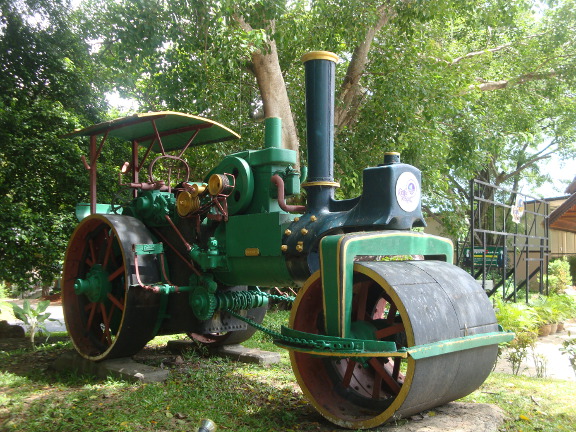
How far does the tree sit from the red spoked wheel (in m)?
5.73

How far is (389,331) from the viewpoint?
12.8ft

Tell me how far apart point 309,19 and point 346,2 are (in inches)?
67.5

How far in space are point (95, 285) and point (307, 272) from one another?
2.63 metres

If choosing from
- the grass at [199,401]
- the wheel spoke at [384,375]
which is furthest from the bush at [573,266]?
the wheel spoke at [384,375]

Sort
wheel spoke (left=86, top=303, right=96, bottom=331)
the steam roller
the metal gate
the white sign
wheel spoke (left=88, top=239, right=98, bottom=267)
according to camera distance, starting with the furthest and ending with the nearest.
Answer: the white sign
the metal gate
wheel spoke (left=88, top=239, right=98, bottom=267)
wheel spoke (left=86, top=303, right=96, bottom=331)
the steam roller

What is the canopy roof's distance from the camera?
5824mm

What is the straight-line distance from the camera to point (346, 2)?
10.4 metres

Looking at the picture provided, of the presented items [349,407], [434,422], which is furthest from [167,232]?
[434,422]

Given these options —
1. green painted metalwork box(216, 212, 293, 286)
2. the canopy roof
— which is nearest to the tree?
the canopy roof

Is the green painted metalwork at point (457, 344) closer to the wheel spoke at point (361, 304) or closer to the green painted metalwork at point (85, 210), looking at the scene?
the wheel spoke at point (361, 304)

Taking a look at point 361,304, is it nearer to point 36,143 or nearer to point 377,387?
point 377,387

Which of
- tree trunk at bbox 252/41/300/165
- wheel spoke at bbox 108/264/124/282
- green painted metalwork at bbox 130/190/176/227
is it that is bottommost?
wheel spoke at bbox 108/264/124/282

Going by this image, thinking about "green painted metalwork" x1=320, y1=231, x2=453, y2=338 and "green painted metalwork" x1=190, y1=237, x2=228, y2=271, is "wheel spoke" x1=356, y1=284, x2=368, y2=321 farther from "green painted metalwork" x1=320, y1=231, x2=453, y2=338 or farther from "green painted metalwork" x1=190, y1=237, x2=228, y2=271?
"green painted metalwork" x1=190, y1=237, x2=228, y2=271

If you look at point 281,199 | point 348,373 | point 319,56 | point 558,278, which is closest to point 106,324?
point 281,199
